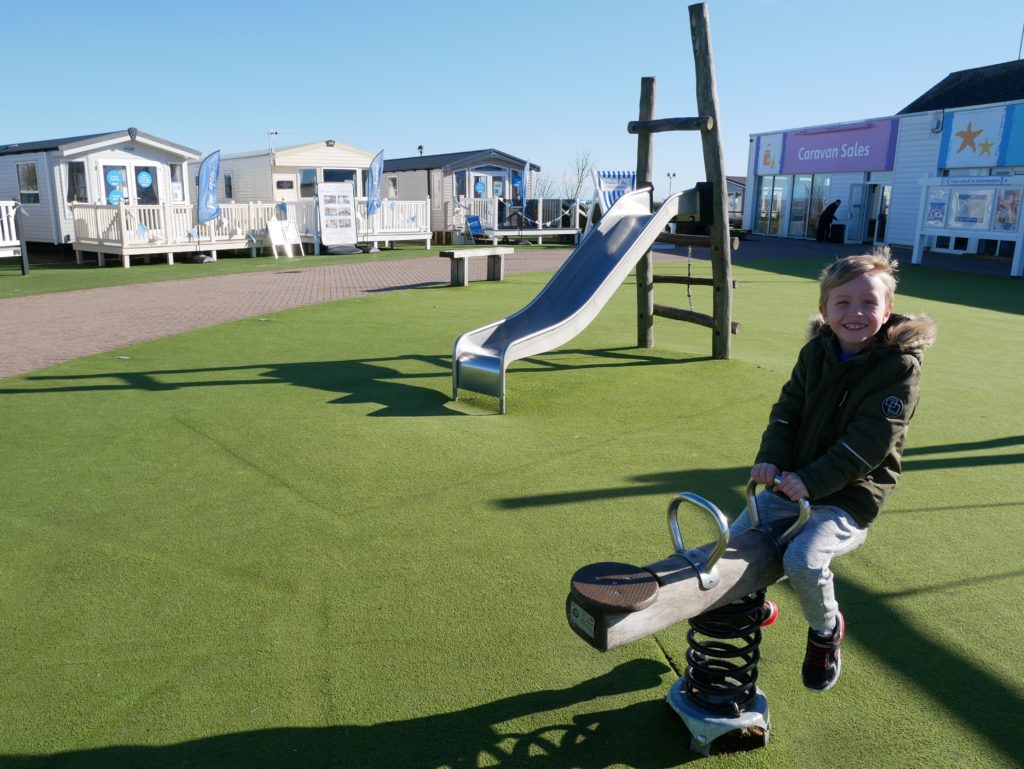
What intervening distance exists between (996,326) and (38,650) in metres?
11.9

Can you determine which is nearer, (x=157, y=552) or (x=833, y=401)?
(x=833, y=401)

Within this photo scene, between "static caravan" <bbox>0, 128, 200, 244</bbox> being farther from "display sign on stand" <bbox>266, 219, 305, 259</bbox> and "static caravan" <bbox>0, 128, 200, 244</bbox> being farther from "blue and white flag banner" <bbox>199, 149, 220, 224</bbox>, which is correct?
"display sign on stand" <bbox>266, 219, 305, 259</bbox>

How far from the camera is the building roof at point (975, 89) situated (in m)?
25.5

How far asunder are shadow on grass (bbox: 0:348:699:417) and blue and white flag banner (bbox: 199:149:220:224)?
14.1 metres

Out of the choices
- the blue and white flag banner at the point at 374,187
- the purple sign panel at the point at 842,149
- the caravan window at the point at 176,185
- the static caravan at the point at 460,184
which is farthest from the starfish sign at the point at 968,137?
the caravan window at the point at 176,185

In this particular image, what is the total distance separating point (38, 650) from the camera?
119 inches

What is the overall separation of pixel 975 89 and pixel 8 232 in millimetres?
29260

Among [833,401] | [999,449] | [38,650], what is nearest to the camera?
[833,401]

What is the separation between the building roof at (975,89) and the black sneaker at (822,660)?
27537 mm

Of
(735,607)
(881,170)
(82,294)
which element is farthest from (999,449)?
(881,170)

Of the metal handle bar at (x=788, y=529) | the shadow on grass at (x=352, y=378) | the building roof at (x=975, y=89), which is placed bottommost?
the shadow on grass at (x=352, y=378)

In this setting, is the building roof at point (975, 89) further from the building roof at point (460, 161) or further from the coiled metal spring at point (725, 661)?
the coiled metal spring at point (725, 661)

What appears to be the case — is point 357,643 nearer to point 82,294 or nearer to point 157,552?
point 157,552

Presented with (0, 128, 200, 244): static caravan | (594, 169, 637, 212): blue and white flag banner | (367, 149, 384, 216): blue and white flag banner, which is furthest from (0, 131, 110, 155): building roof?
(594, 169, 637, 212): blue and white flag banner
